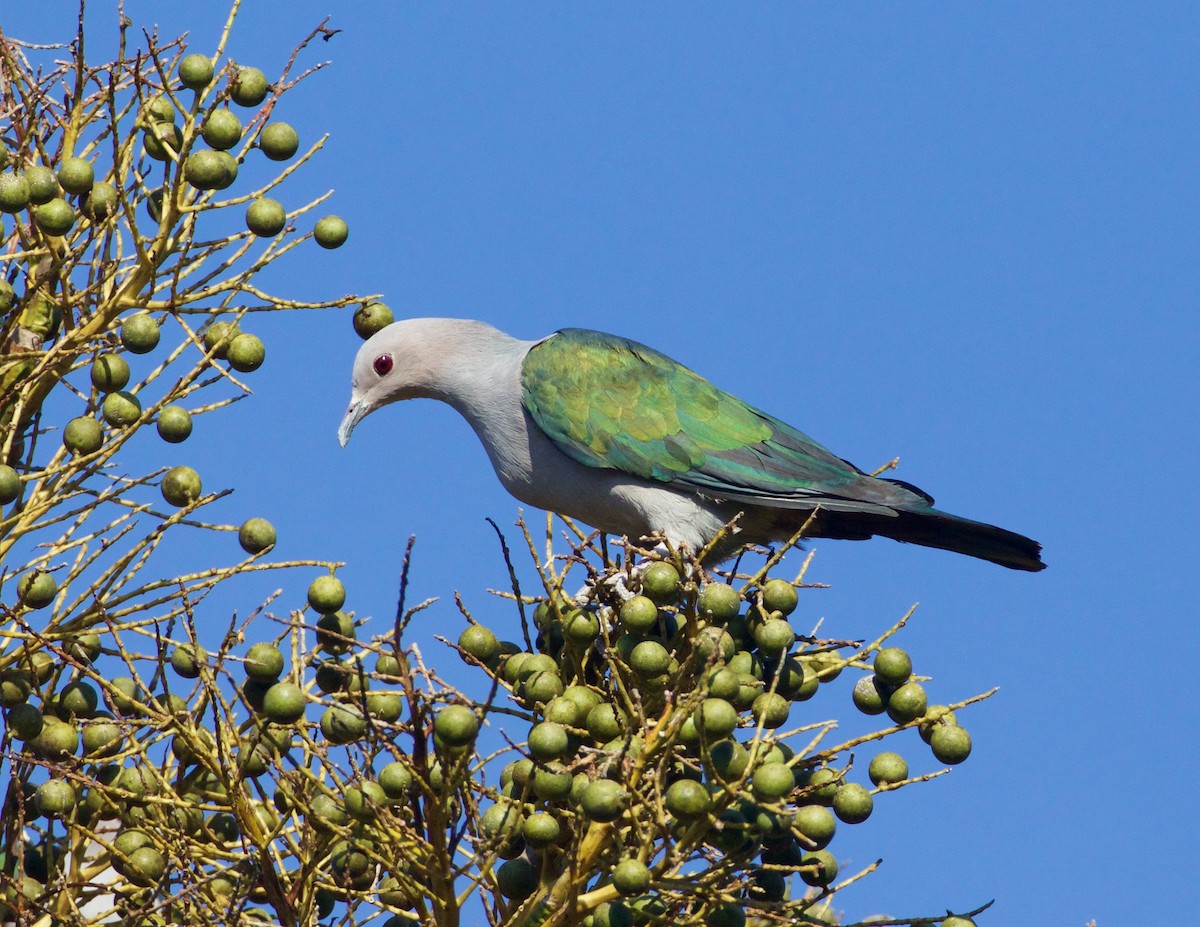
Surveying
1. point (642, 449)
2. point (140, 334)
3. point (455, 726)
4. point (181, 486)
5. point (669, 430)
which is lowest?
point (455, 726)

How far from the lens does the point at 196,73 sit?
216 inches

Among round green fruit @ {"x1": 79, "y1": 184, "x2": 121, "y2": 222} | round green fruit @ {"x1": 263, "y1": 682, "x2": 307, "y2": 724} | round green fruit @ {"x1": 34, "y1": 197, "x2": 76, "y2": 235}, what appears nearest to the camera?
round green fruit @ {"x1": 263, "y1": 682, "x2": 307, "y2": 724}

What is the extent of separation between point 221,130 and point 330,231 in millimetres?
554

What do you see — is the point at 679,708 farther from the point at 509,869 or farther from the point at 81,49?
the point at 81,49

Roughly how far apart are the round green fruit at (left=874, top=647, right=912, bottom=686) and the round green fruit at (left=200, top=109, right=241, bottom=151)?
2.77m

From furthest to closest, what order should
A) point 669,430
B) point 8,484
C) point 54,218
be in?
point 669,430 → point 54,218 → point 8,484

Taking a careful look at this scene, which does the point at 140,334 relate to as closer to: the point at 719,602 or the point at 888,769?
the point at 719,602

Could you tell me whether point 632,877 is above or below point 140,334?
below

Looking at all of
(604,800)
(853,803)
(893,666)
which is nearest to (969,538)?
(893,666)

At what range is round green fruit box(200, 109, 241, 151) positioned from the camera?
17.7 feet

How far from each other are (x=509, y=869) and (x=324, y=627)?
35.4 inches

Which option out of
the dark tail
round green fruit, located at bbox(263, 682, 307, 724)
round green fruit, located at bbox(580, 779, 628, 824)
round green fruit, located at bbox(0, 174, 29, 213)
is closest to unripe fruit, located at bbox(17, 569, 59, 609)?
round green fruit, located at bbox(263, 682, 307, 724)

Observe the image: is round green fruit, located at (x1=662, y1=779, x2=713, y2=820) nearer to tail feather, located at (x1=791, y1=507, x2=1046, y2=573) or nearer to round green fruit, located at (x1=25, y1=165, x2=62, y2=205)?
tail feather, located at (x1=791, y1=507, x2=1046, y2=573)

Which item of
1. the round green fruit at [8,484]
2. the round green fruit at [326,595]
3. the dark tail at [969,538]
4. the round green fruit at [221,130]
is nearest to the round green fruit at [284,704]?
the round green fruit at [326,595]
